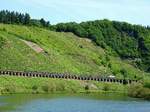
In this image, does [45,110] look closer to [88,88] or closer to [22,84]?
[22,84]

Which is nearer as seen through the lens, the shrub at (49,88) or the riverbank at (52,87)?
the riverbank at (52,87)

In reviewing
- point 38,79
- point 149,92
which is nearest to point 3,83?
point 38,79

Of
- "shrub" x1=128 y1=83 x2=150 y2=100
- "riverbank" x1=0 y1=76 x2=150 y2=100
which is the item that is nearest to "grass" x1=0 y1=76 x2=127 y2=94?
"riverbank" x1=0 y1=76 x2=150 y2=100

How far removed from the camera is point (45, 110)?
9875 centimetres

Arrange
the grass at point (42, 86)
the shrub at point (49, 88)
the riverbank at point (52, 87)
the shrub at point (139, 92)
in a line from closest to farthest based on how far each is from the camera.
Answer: the shrub at point (139, 92) → the riverbank at point (52, 87) → the grass at point (42, 86) → the shrub at point (49, 88)

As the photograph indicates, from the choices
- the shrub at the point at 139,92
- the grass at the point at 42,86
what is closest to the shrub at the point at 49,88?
the grass at the point at 42,86

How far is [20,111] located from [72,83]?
97868 mm

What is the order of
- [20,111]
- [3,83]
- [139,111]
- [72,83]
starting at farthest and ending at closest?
[72,83]
[3,83]
[139,111]
[20,111]

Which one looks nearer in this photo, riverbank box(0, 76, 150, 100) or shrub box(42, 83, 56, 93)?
riverbank box(0, 76, 150, 100)

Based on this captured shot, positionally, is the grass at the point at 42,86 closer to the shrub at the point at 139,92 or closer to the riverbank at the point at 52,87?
the riverbank at the point at 52,87

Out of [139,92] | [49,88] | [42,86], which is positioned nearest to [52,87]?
[49,88]

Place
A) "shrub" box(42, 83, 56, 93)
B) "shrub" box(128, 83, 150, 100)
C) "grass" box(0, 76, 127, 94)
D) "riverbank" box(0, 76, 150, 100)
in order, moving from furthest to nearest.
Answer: "shrub" box(42, 83, 56, 93) → "grass" box(0, 76, 127, 94) → "riverbank" box(0, 76, 150, 100) → "shrub" box(128, 83, 150, 100)

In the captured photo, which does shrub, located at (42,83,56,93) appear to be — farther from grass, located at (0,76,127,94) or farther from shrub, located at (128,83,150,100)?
shrub, located at (128,83,150,100)

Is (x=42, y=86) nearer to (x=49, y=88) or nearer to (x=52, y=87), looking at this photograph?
(x=49, y=88)
